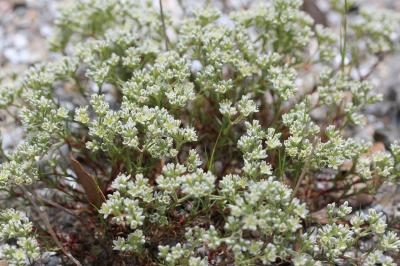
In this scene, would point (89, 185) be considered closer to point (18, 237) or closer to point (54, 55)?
point (18, 237)

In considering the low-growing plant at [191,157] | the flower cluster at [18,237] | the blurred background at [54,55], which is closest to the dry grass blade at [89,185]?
the low-growing plant at [191,157]

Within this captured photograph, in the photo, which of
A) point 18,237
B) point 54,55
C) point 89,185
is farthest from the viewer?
point 54,55

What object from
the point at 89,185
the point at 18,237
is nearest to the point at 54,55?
the point at 89,185

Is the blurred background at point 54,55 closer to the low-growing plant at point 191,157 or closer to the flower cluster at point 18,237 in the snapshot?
the low-growing plant at point 191,157

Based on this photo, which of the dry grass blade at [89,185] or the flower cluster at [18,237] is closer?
the flower cluster at [18,237]

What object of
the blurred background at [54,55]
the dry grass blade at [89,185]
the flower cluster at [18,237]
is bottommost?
the flower cluster at [18,237]

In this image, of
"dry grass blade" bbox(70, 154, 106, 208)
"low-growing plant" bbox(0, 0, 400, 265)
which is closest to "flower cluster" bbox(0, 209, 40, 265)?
"low-growing plant" bbox(0, 0, 400, 265)
